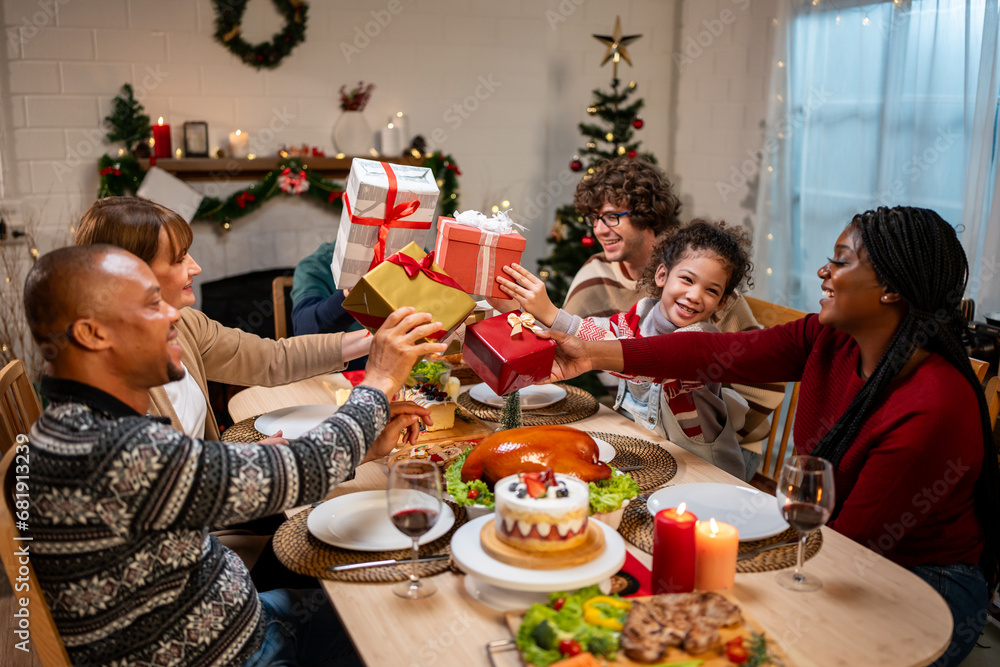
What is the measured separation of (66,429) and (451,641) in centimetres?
62

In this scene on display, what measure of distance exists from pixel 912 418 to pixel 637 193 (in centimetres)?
153

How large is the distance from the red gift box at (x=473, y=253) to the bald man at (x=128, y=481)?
508 millimetres

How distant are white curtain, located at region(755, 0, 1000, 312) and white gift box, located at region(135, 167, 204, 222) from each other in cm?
290

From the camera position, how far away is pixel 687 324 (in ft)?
7.47

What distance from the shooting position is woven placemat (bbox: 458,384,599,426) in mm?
2082

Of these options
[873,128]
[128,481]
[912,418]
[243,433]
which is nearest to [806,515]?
[912,418]

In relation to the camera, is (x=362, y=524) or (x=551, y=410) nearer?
(x=362, y=524)

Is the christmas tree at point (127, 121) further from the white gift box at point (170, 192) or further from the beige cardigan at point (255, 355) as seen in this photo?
the beige cardigan at point (255, 355)

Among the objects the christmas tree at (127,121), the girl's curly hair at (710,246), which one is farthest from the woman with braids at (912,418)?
the christmas tree at (127,121)

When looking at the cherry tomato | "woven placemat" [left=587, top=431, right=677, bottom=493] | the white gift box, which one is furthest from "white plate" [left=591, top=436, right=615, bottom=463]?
the white gift box

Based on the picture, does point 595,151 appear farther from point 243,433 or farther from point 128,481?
point 128,481

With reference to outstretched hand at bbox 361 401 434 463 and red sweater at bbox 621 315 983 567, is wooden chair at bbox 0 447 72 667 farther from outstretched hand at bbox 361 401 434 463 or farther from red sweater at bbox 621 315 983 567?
red sweater at bbox 621 315 983 567

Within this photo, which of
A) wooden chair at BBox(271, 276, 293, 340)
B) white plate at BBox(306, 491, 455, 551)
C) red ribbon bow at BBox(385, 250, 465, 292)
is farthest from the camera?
wooden chair at BBox(271, 276, 293, 340)

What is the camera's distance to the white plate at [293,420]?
1.92 meters
